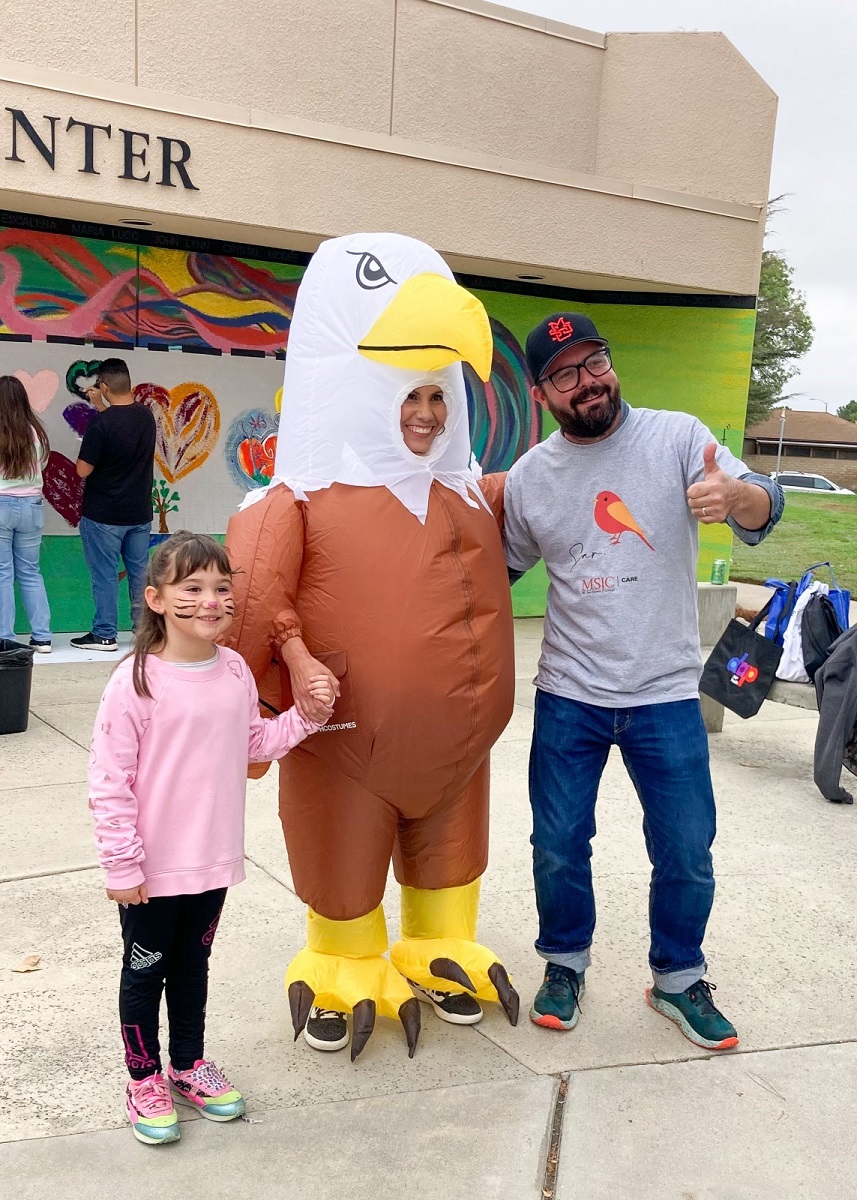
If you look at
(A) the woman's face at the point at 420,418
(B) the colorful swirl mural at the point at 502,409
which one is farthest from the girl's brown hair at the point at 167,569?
(B) the colorful swirl mural at the point at 502,409

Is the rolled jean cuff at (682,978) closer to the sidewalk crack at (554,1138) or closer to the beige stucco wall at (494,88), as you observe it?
the sidewalk crack at (554,1138)

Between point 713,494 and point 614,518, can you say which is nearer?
point 713,494

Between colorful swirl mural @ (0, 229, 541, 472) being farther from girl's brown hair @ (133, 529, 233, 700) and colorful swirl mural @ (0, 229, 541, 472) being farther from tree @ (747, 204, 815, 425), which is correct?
tree @ (747, 204, 815, 425)

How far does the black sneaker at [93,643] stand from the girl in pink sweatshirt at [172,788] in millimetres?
5212

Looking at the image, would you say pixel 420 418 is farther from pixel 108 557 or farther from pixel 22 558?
pixel 108 557

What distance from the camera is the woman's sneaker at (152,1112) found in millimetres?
2553

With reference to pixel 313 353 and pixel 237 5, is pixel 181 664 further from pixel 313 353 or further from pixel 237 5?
pixel 237 5

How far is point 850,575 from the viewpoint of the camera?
17.0 meters

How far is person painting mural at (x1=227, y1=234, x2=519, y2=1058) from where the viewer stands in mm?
2773

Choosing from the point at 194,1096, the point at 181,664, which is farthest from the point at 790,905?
the point at 181,664

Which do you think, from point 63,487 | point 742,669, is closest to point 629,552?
point 742,669

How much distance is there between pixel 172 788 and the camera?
2.47 meters

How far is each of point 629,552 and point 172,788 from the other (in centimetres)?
129

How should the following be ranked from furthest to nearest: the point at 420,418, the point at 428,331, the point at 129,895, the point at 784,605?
the point at 784,605 < the point at 420,418 < the point at 428,331 < the point at 129,895
